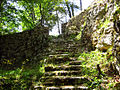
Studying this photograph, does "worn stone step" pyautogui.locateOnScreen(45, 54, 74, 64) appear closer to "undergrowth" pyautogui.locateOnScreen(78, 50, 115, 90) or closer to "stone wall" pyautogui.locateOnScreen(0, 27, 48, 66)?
"undergrowth" pyautogui.locateOnScreen(78, 50, 115, 90)

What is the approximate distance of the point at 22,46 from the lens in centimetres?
850

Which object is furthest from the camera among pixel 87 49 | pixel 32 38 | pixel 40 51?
pixel 32 38

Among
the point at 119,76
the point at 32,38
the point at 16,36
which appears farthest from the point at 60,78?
the point at 16,36

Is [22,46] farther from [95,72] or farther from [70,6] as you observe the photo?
[70,6]

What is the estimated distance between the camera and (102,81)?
3.46 meters

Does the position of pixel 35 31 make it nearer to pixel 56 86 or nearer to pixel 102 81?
pixel 56 86

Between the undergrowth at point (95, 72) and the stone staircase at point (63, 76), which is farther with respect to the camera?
the stone staircase at point (63, 76)

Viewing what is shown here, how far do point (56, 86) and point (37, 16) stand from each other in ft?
43.3

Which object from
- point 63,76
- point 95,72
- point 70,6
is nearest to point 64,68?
point 63,76

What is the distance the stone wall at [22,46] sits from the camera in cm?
802

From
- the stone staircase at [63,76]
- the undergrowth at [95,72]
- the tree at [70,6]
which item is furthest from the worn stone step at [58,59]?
the tree at [70,6]

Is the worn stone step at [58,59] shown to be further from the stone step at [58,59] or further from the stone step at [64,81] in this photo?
the stone step at [64,81]

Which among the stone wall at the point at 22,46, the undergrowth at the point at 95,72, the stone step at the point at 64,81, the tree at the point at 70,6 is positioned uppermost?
the tree at the point at 70,6

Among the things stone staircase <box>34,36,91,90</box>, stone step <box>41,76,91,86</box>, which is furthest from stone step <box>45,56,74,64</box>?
stone step <box>41,76,91,86</box>
